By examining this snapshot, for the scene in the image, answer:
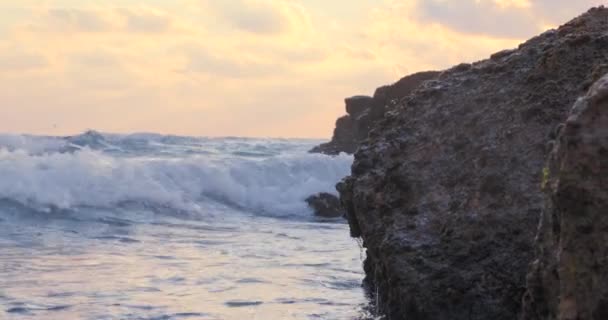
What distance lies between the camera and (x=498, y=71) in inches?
205

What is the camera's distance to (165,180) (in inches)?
709

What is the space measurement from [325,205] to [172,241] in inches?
224

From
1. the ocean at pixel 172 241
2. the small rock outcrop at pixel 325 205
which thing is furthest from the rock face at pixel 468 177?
the small rock outcrop at pixel 325 205

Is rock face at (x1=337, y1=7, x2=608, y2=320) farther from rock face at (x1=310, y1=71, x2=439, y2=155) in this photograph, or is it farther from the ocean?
rock face at (x1=310, y1=71, x2=439, y2=155)

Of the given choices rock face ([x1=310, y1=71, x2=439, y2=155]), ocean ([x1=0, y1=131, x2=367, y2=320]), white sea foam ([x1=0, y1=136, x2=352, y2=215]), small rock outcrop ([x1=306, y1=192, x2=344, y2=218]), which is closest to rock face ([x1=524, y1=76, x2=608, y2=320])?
ocean ([x1=0, y1=131, x2=367, y2=320])

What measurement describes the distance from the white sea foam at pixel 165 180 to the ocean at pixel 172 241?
0.03 metres

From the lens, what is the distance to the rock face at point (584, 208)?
101 inches

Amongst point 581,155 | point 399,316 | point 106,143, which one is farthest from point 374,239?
point 106,143

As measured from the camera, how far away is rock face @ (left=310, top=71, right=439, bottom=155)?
23.4m

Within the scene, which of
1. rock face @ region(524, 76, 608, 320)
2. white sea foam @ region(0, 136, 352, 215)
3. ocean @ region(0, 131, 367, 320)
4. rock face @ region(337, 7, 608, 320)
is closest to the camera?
rock face @ region(524, 76, 608, 320)

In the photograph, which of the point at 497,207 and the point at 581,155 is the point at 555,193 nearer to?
the point at 581,155

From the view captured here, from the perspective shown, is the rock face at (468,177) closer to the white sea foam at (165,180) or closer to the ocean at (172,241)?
the ocean at (172,241)

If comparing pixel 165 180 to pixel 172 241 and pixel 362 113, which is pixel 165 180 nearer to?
pixel 172 241

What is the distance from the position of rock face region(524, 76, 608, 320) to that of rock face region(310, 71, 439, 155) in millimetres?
19883
